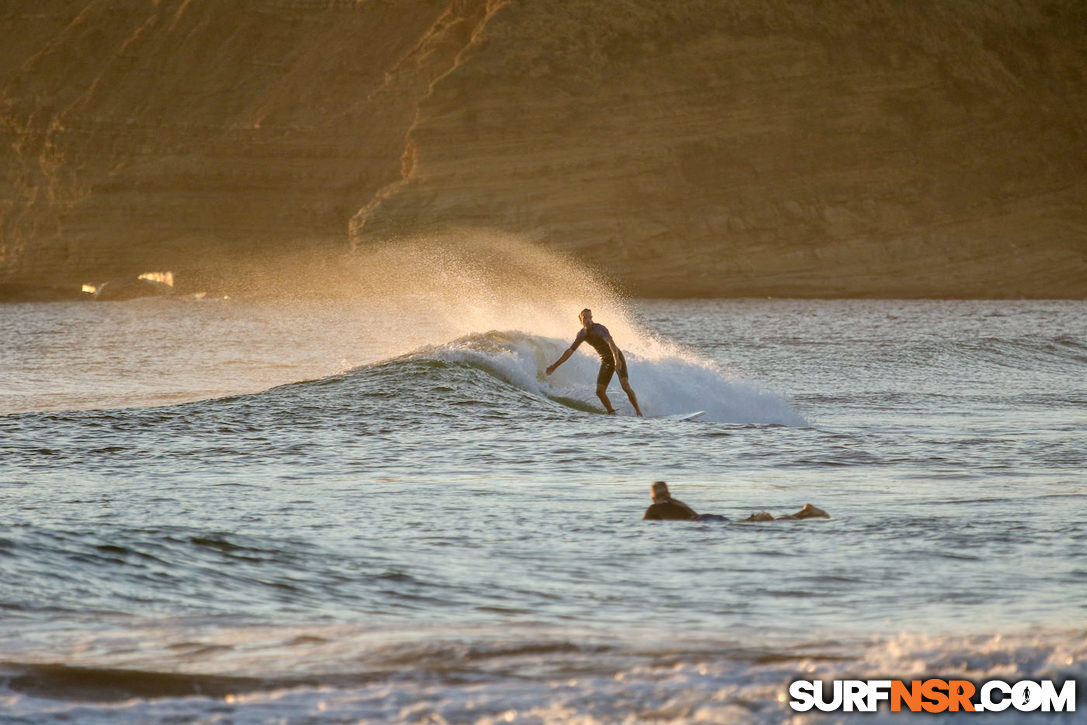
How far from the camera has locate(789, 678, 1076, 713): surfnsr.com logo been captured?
4867 millimetres

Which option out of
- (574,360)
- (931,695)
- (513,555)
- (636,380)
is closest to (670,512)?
(513,555)

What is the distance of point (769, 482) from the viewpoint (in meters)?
11.0

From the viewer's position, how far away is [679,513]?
8.91m

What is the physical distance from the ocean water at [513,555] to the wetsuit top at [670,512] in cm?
15

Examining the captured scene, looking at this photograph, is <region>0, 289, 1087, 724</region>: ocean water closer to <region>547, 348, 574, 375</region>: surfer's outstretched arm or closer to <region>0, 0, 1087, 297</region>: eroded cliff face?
<region>547, 348, 574, 375</region>: surfer's outstretched arm

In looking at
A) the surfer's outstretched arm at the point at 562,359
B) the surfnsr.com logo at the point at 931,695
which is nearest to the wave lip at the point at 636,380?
the surfer's outstretched arm at the point at 562,359

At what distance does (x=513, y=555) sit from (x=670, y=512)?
1.43 metres

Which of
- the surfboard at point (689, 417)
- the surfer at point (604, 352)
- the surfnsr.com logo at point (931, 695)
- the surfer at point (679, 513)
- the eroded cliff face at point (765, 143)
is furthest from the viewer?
the eroded cliff face at point (765, 143)

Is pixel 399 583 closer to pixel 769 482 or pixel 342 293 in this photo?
pixel 769 482

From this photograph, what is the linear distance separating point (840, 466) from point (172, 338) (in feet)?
110

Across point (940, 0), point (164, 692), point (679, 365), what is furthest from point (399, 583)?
point (940, 0)

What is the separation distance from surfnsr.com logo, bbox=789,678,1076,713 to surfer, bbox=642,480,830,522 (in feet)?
12.2

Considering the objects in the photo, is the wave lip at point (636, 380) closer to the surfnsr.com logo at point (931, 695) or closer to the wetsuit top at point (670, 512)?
the wetsuit top at point (670, 512)

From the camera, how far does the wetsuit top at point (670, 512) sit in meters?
8.89
